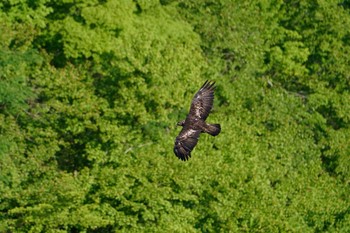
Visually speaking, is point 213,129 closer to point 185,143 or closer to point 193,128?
point 193,128

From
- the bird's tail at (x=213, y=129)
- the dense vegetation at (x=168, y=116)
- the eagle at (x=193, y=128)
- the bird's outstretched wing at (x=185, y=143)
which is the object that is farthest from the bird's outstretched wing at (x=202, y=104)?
the dense vegetation at (x=168, y=116)

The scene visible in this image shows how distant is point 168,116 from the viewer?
1224 inches

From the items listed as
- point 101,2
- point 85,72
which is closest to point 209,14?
point 101,2

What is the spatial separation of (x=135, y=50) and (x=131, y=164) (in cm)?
459

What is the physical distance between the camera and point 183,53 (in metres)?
31.8

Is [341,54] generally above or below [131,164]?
above

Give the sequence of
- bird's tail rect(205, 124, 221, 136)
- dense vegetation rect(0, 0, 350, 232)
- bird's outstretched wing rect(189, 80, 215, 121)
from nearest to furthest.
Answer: bird's tail rect(205, 124, 221, 136)
bird's outstretched wing rect(189, 80, 215, 121)
dense vegetation rect(0, 0, 350, 232)

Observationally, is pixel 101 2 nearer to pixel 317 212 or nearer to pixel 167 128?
pixel 167 128

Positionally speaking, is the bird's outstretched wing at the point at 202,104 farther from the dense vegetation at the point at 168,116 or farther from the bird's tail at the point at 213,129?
the dense vegetation at the point at 168,116

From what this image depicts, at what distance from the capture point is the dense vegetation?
27875 millimetres

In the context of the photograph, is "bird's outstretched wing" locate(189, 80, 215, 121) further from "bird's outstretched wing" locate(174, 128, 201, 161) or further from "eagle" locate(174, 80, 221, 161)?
"bird's outstretched wing" locate(174, 128, 201, 161)

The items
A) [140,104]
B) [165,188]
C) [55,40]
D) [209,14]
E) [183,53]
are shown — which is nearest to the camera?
[165,188]

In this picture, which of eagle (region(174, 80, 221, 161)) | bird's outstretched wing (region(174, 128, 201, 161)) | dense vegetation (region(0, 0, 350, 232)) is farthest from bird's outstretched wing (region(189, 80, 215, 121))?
dense vegetation (region(0, 0, 350, 232))

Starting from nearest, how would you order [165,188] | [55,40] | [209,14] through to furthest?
[165,188] < [55,40] < [209,14]
